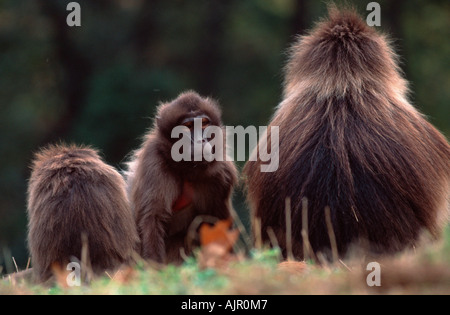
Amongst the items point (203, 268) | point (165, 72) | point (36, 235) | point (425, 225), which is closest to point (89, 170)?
point (36, 235)

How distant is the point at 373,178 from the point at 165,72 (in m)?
14.2

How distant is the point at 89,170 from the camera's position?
5727 millimetres

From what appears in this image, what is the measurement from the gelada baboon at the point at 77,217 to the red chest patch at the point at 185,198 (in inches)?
33.5

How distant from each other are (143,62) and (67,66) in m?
1.93

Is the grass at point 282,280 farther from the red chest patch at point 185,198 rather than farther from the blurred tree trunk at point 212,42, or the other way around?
the blurred tree trunk at point 212,42

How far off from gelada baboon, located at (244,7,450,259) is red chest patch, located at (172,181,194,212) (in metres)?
0.64

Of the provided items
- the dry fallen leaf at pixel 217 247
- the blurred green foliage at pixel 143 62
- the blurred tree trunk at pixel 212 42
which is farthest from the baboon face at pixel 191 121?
the blurred tree trunk at pixel 212 42

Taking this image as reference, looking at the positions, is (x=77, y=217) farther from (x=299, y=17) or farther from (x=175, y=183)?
(x=299, y=17)

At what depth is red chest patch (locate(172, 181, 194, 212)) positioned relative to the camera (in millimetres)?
6645

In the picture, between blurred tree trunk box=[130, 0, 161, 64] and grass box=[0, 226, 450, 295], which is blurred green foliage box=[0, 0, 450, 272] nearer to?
blurred tree trunk box=[130, 0, 161, 64]

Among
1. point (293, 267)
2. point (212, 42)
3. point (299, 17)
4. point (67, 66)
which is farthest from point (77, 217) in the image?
point (212, 42)

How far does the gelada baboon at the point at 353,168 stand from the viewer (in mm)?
5484

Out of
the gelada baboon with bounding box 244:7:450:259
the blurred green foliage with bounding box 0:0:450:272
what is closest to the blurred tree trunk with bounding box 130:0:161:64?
the blurred green foliage with bounding box 0:0:450:272

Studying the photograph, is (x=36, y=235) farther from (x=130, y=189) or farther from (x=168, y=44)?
(x=168, y=44)
